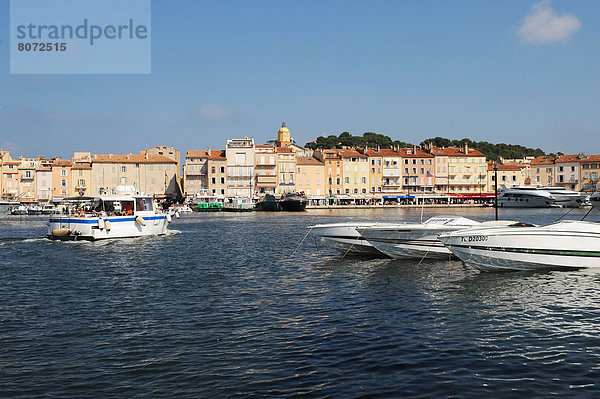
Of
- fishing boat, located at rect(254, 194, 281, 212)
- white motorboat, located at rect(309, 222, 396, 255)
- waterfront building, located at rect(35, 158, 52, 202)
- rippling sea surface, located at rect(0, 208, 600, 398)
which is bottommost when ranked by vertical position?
→ rippling sea surface, located at rect(0, 208, 600, 398)

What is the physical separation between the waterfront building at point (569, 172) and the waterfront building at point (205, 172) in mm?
78291

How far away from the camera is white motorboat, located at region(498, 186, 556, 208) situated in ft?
367

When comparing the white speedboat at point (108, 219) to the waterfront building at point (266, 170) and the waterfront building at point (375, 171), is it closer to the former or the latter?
the waterfront building at point (266, 170)

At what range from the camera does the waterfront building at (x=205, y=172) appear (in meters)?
124

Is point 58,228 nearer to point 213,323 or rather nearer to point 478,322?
point 213,323

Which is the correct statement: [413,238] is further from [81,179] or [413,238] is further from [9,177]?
[9,177]

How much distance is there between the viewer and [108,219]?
133 feet

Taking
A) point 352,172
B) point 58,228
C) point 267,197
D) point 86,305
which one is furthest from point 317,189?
point 86,305

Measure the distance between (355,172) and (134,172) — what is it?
159ft

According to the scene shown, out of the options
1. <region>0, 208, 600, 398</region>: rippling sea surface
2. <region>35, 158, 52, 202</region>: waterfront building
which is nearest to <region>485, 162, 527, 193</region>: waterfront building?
<region>35, 158, 52, 202</region>: waterfront building

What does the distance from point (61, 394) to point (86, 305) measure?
7.68 m

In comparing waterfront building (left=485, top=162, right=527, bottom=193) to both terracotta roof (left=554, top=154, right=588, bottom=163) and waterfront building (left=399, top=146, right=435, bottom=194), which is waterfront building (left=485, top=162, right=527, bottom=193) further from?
waterfront building (left=399, top=146, right=435, bottom=194)

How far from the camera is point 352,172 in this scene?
429ft

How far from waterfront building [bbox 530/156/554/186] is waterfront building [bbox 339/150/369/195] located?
1706 inches
